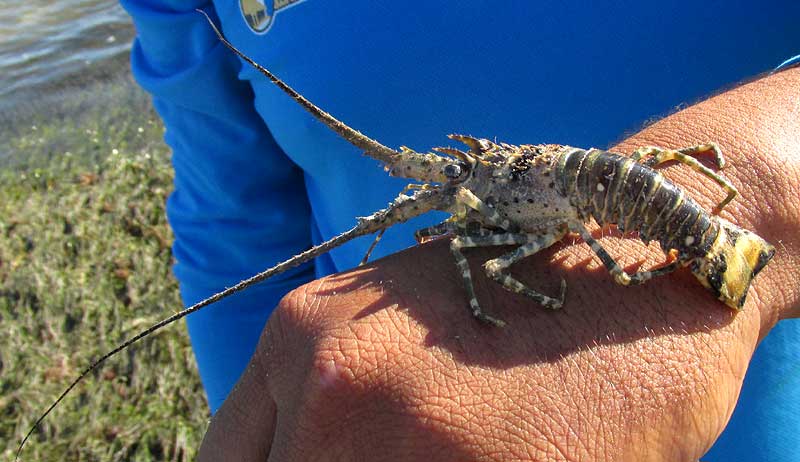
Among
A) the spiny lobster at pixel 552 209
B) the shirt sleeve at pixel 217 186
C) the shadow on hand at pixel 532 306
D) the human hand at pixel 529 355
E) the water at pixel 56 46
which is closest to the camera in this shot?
the human hand at pixel 529 355

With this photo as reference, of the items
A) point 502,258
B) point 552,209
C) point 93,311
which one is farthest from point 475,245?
point 93,311

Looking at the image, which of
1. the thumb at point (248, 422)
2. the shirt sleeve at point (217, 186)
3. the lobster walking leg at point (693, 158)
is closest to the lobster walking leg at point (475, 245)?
the lobster walking leg at point (693, 158)

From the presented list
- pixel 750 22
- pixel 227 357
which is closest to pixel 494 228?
pixel 750 22

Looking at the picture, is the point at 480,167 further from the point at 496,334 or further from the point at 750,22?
the point at 750,22

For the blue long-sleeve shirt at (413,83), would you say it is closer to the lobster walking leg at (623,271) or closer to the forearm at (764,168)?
the forearm at (764,168)

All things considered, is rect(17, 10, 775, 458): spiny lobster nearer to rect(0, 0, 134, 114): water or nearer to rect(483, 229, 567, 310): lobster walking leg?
rect(483, 229, 567, 310): lobster walking leg

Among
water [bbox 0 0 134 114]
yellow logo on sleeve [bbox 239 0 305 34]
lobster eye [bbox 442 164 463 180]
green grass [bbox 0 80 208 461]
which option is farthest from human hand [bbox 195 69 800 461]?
water [bbox 0 0 134 114]

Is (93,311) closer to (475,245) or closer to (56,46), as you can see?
(475,245)
